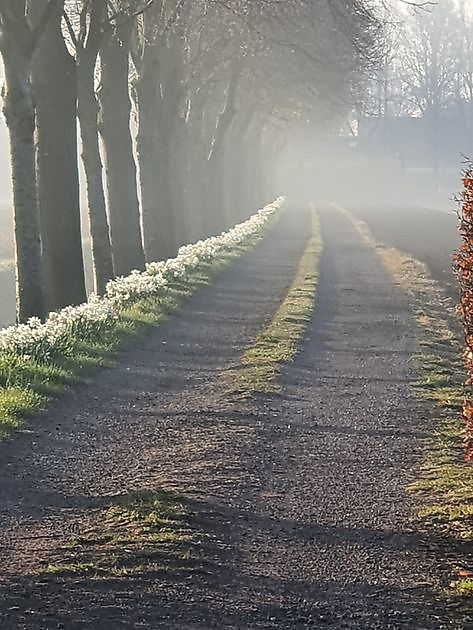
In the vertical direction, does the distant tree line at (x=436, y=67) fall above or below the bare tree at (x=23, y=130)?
above

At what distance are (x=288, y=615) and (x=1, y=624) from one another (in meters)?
1.35

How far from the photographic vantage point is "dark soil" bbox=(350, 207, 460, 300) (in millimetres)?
32562

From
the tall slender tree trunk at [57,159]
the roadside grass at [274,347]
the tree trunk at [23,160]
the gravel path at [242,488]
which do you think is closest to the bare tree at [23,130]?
the tree trunk at [23,160]

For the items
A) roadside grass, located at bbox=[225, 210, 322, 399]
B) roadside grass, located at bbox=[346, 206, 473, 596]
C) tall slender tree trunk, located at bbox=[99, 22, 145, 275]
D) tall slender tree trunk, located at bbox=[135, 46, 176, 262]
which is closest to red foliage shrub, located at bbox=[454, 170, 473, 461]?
roadside grass, located at bbox=[346, 206, 473, 596]

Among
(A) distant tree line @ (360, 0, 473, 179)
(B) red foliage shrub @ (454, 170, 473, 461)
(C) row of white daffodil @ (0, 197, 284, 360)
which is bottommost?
(C) row of white daffodil @ (0, 197, 284, 360)

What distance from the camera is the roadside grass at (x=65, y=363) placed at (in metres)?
11.0

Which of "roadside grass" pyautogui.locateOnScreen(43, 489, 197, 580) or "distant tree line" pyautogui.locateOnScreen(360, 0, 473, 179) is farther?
"distant tree line" pyautogui.locateOnScreen(360, 0, 473, 179)

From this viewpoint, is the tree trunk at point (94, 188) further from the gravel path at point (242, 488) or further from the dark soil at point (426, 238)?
the dark soil at point (426, 238)

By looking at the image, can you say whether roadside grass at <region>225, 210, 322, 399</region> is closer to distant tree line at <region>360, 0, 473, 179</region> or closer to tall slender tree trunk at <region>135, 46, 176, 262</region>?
tall slender tree trunk at <region>135, 46, 176, 262</region>

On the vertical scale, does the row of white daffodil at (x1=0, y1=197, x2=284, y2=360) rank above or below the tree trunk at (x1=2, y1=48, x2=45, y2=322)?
below

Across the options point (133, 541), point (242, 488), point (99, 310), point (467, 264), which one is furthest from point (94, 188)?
point (133, 541)

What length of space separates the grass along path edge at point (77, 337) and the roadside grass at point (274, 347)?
1.68 m

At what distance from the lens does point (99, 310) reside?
1689 cm

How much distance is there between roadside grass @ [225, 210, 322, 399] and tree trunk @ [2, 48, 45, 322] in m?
3.11
